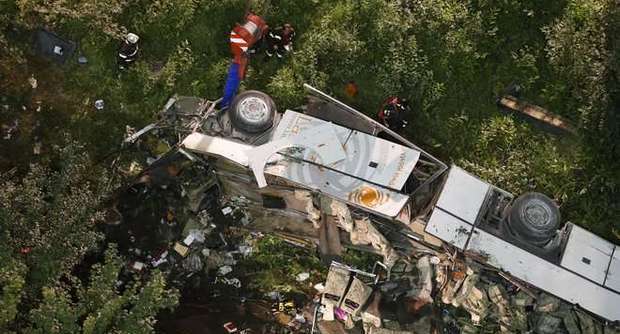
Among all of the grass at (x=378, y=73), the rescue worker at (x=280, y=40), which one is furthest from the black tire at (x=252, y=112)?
the rescue worker at (x=280, y=40)

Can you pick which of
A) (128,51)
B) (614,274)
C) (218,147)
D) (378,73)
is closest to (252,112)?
(218,147)

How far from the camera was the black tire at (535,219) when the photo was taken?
280 inches

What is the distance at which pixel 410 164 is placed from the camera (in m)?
7.22

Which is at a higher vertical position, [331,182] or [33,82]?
[331,182]

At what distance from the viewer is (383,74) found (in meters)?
7.89

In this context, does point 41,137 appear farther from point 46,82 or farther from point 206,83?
point 206,83

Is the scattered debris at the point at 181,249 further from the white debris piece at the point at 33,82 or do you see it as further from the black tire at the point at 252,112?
the white debris piece at the point at 33,82

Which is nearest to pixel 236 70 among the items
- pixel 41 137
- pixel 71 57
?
pixel 71 57

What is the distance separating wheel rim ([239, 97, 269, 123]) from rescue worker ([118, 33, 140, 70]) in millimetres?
1613

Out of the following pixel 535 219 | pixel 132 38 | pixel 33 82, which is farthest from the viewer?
pixel 33 82

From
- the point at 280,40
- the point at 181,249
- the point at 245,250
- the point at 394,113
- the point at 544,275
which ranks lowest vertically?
the point at 181,249

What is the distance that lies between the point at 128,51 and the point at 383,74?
10.4 ft

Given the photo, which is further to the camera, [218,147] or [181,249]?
[181,249]

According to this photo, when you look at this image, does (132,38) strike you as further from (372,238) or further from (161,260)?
(372,238)
